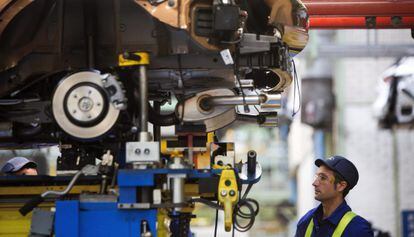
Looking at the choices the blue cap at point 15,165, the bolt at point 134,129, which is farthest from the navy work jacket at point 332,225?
the blue cap at point 15,165

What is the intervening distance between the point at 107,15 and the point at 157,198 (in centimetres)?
129

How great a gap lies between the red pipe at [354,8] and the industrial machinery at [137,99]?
1536mm

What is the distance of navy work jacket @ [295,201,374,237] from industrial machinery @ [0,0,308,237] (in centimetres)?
69

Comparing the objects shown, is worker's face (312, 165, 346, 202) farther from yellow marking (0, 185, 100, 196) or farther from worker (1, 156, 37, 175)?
worker (1, 156, 37, 175)

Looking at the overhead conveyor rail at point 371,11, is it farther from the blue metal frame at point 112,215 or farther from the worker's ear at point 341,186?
the blue metal frame at point 112,215

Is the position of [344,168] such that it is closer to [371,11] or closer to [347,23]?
[371,11]

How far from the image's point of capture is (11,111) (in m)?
4.96

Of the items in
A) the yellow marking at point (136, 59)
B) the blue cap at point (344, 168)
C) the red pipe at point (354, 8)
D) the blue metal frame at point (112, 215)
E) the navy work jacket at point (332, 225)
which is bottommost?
the navy work jacket at point (332, 225)

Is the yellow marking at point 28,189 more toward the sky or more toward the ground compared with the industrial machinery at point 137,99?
more toward the ground

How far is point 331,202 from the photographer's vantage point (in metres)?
5.38

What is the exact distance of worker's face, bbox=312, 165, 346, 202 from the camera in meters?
5.38

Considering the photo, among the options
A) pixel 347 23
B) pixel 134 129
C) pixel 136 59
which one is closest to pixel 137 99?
pixel 134 129

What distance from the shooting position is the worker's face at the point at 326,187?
538cm

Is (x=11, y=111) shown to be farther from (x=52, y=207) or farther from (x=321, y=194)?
(x=321, y=194)
